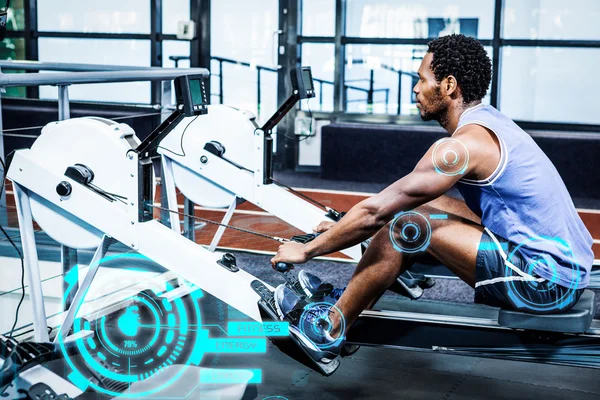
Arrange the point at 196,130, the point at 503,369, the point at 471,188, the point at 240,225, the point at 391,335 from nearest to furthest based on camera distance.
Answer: the point at 471,188 → the point at 391,335 → the point at 503,369 → the point at 196,130 → the point at 240,225

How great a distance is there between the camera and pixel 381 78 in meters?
7.83

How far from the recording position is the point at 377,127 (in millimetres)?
7461

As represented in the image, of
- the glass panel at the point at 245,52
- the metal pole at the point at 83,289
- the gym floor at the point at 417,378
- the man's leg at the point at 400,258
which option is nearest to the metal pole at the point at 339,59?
the glass panel at the point at 245,52

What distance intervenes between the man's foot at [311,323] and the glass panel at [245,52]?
213 inches

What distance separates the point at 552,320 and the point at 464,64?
0.81m

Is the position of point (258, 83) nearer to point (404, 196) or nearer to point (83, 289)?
point (83, 289)

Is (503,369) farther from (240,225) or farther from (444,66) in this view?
(240,225)

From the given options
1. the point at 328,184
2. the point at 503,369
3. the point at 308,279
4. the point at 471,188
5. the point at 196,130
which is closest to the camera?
the point at 471,188

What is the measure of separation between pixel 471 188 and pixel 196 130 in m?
1.76

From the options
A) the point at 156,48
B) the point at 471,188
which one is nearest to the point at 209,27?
the point at 156,48

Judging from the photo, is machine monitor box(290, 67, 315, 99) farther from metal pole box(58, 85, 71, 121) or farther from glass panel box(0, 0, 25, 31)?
glass panel box(0, 0, 25, 31)

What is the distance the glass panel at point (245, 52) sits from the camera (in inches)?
314
